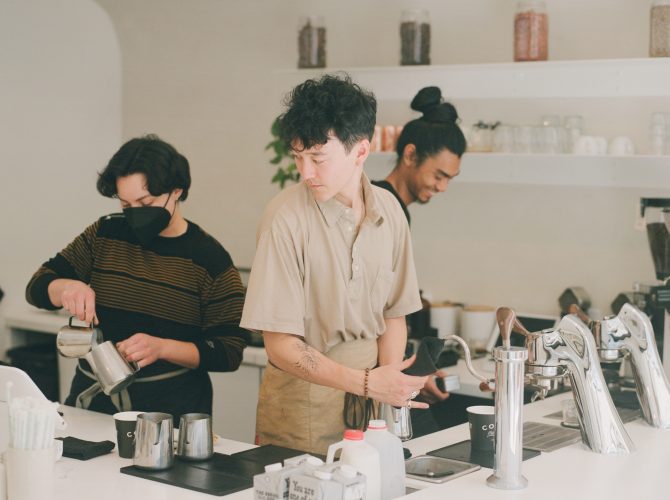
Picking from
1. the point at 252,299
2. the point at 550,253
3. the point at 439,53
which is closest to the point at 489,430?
the point at 252,299

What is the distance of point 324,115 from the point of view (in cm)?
250

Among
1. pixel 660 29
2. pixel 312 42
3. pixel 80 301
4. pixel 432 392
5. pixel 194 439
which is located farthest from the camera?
pixel 312 42

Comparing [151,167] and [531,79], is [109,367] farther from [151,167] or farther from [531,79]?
[531,79]

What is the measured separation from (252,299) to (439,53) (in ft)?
7.97

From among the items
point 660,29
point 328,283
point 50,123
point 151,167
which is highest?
point 660,29

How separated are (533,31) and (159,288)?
202cm

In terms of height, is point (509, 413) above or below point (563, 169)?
below

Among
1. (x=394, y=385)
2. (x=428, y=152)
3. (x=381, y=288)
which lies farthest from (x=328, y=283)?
(x=428, y=152)

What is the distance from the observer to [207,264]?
304 centimetres

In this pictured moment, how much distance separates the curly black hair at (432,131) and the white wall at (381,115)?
962 millimetres

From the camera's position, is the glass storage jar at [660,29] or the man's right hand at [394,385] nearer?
the man's right hand at [394,385]

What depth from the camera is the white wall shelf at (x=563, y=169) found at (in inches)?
→ 162

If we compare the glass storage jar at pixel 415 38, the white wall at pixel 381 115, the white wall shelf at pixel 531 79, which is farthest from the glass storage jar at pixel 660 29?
the glass storage jar at pixel 415 38

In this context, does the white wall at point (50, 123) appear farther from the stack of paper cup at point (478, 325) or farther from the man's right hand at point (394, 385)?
the man's right hand at point (394, 385)
